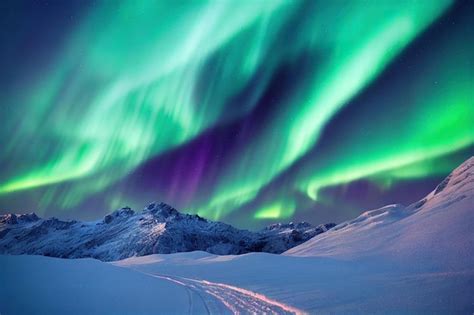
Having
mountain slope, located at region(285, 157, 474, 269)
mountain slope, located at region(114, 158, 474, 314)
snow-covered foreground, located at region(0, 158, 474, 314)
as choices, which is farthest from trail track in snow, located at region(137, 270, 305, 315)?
mountain slope, located at region(285, 157, 474, 269)

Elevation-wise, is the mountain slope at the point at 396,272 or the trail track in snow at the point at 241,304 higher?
the trail track in snow at the point at 241,304

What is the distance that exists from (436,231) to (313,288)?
2541 centimetres

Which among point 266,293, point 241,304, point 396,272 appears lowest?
point 396,272

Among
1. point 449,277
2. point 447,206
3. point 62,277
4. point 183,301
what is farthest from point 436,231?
point 62,277

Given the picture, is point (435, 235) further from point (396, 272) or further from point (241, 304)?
point (241, 304)

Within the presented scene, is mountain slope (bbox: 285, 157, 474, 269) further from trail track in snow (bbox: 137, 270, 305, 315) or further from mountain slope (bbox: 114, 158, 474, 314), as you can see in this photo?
trail track in snow (bbox: 137, 270, 305, 315)

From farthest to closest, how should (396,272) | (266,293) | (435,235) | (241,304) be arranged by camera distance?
(435,235) < (396,272) < (266,293) < (241,304)

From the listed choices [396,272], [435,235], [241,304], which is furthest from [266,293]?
[435,235]

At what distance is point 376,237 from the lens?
51.3 meters

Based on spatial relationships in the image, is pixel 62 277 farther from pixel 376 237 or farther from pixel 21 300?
pixel 376 237

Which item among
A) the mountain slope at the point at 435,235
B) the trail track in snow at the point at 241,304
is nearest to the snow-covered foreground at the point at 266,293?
the trail track in snow at the point at 241,304

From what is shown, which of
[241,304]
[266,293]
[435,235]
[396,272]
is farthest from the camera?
[435,235]

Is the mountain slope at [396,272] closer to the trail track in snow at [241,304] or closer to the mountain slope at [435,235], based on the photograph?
the mountain slope at [435,235]

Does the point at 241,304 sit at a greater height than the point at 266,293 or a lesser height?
greater
